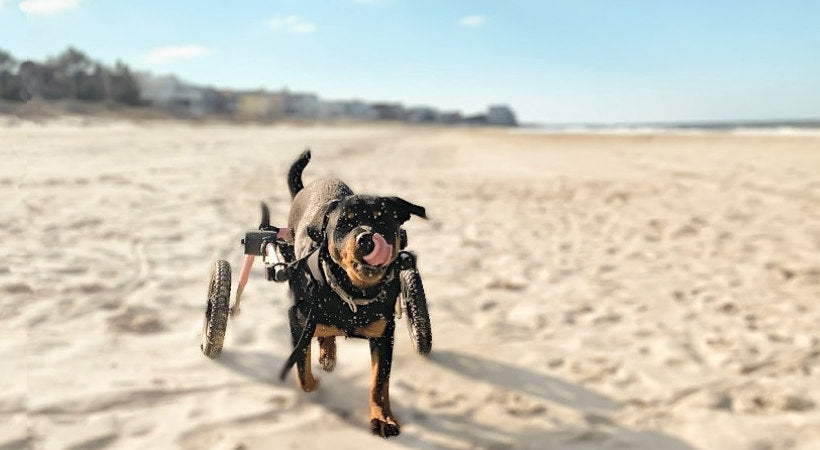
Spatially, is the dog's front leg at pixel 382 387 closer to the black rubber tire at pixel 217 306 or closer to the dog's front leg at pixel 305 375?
the dog's front leg at pixel 305 375

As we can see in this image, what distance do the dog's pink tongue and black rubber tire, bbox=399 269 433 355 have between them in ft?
2.03

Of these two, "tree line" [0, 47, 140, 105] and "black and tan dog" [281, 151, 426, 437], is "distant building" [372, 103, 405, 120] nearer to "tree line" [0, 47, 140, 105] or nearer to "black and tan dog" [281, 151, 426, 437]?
"tree line" [0, 47, 140, 105]

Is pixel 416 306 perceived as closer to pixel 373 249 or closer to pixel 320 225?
pixel 320 225

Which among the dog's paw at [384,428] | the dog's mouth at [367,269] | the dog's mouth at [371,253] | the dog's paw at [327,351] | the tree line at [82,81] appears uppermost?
the tree line at [82,81]

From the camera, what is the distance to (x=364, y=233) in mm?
2164

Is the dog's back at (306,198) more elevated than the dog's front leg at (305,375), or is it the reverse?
the dog's back at (306,198)

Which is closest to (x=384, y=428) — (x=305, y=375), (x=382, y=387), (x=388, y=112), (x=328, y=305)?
(x=382, y=387)

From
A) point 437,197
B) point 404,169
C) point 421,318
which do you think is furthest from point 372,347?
point 404,169

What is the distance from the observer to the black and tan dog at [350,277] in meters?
2.20

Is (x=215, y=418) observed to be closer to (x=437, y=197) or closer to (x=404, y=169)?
(x=437, y=197)

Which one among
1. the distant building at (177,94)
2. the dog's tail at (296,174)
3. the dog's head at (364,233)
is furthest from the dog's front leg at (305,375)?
the distant building at (177,94)

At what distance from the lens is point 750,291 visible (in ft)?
16.3

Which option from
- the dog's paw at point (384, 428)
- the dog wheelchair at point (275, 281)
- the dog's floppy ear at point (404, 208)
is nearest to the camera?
the dog's floppy ear at point (404, 208)

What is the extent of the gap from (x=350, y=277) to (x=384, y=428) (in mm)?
880
